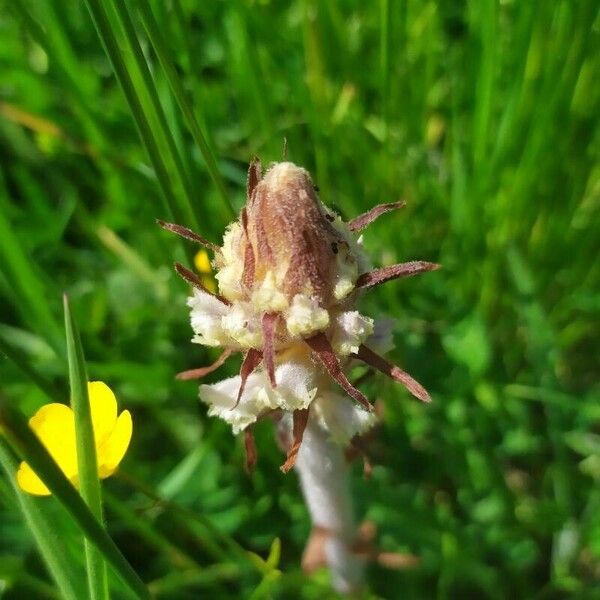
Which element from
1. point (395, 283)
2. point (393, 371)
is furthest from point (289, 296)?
point (395, 283)

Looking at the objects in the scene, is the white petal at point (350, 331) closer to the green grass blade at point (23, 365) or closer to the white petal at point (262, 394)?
the white petal at point (262, 394)

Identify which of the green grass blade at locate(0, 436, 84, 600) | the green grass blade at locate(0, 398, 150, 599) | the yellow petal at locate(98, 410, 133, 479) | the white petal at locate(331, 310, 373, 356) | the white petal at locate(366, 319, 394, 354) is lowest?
the green grass blade at locate(0, 398, 150, 599)

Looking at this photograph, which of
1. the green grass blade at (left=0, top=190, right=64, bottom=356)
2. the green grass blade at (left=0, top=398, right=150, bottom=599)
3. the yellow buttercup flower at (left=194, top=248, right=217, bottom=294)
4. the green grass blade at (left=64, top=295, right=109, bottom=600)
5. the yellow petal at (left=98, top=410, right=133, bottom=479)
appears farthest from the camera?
the yellow buttercup flower at (left=194, top=248, right=217, bottom=294)

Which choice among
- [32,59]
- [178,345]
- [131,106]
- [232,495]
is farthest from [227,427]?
[32,59]

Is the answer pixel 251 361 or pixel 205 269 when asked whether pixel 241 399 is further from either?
pixel 205 269

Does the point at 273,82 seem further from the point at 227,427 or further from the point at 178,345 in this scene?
the point at 227,427

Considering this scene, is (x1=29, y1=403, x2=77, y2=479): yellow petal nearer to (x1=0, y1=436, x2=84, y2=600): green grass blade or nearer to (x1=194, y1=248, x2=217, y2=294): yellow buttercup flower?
(x1=0, y1=436, x2=84, y2=600): green grass blade

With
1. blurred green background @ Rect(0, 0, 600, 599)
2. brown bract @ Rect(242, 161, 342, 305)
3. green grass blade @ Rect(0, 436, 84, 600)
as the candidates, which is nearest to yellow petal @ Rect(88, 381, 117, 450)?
green grass blade @ Rect(0, 436, 84, 600)
